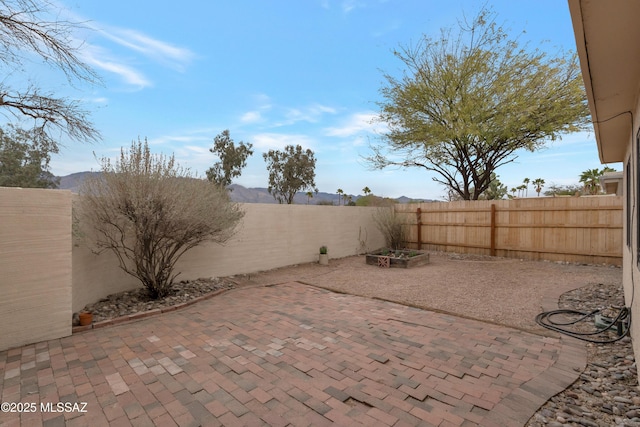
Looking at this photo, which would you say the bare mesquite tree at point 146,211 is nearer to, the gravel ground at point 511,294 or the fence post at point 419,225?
the gravel ground at point 511,294

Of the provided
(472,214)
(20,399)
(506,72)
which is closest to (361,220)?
(472,214)

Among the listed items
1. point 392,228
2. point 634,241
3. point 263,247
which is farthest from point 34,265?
point 392,228

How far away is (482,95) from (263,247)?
33.2 feet

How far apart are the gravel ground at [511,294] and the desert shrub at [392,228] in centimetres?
158

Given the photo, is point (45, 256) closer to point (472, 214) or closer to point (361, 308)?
point (361, 308)

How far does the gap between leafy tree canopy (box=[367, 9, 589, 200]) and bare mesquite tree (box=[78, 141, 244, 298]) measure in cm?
1032

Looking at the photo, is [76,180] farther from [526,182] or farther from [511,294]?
[526,182]

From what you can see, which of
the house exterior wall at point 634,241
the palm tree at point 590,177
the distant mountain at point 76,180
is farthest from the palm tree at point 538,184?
the distant mountain at point 76,180

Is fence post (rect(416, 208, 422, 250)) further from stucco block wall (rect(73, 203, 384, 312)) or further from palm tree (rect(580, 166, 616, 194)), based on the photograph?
palm tree (rect(580, 166, 616, 194))

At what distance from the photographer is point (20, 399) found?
2348 mm

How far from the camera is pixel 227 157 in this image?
24609 millimetres

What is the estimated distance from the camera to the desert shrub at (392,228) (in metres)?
10.8

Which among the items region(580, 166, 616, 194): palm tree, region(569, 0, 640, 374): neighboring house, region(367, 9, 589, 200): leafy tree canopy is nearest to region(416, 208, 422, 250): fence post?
region(367, 9, 589, 200): leafy tree canopy

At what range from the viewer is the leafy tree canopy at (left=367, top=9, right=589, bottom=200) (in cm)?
1118
